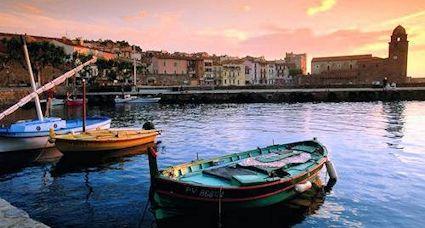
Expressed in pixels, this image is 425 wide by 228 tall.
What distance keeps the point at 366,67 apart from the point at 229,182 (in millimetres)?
159178

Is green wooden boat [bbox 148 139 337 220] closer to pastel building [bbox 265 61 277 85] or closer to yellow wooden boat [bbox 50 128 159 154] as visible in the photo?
yellow wooden boat [bbox 50 128 159 154]

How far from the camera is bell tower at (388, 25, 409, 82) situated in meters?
152

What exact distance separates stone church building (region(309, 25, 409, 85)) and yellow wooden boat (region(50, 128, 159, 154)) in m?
141

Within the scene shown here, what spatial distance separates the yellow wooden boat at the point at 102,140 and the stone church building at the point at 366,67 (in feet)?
463

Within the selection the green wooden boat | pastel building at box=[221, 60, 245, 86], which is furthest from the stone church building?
the green wooden boat

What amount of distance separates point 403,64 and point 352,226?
153 meters

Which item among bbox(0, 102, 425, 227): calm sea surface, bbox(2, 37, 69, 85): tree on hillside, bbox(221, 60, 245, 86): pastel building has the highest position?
bbox(2, 37, 69, 85): tree on hillside

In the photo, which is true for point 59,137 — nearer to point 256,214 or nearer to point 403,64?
point 256,214

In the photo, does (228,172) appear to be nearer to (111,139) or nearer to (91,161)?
(111,139)

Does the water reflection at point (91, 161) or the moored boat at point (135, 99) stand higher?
the moored boat at point (135, 99)

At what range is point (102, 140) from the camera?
31.0 metres

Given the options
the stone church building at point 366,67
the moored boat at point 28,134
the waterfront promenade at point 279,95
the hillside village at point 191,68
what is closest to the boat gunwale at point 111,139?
the moored boat at point 28,134

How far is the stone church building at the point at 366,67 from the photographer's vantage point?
153125 millimetres

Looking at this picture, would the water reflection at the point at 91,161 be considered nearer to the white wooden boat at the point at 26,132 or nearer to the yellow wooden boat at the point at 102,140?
the yellow wooden boat at the point at 102,140
